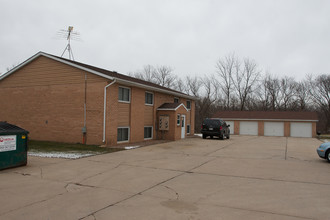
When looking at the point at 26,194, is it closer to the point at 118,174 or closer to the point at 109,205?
the point at 109,205

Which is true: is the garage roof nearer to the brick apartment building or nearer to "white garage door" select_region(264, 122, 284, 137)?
"white garage door" select_region(264, 122, 284, 137)

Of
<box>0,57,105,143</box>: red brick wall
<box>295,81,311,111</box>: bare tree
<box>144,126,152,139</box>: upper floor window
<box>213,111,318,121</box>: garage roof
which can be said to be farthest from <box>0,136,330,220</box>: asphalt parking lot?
<box>295,81,311,111</box>: bare tree

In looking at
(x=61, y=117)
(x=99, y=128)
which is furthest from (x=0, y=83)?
(x=99, y=128)

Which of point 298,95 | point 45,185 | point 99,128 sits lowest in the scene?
point 45,185

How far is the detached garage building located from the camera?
32312 millimetres

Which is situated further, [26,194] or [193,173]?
[193,173]

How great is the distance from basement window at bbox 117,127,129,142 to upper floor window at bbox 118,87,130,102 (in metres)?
1.90

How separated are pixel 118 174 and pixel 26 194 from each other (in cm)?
280

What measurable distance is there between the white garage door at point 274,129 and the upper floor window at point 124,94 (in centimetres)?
2307

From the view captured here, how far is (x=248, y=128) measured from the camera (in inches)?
1367

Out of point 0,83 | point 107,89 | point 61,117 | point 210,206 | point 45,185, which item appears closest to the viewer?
point 210,206

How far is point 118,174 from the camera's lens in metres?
8.20

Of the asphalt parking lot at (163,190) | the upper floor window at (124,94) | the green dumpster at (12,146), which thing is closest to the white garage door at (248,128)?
the upper floor window at (124,94)

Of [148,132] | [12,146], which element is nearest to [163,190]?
[12,146]
